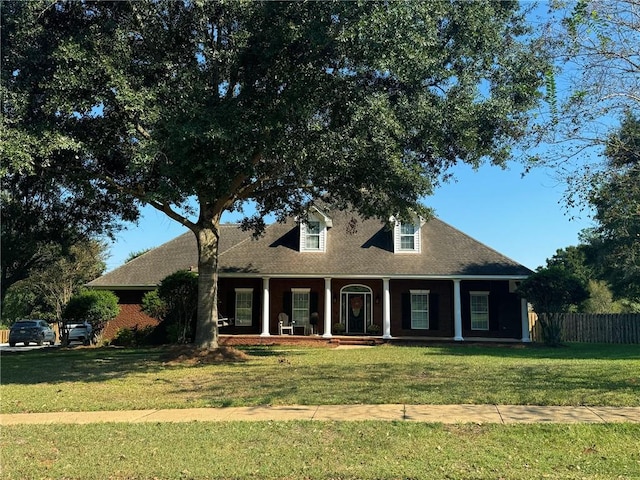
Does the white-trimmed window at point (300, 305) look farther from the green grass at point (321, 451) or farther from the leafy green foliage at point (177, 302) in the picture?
the green grass at point (321, 451)

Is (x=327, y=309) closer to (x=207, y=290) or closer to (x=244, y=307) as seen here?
(x=244, y=307)

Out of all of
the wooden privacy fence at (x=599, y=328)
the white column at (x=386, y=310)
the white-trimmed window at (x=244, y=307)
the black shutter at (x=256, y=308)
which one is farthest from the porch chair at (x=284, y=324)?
the wooden privacy fence at (x=599, y=328)

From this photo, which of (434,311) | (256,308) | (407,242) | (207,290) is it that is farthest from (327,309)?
(207,290)

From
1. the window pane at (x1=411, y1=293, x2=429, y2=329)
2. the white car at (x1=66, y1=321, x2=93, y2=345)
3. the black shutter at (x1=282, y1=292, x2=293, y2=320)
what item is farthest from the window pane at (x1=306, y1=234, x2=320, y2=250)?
the white car at (x1=66, y1=321, x2=93, y2=345)

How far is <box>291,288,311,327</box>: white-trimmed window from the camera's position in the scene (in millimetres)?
25953

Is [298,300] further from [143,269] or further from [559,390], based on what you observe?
[559,390]

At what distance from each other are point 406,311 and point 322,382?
48.4 ft

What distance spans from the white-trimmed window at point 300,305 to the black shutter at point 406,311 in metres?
4.41

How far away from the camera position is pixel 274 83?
1252 cm

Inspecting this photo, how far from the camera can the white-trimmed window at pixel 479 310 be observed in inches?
996

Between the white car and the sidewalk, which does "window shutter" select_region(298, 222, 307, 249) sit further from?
the sidewalk

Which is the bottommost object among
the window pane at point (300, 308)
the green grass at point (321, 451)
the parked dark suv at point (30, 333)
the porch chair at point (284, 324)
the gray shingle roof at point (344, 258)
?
the parked dark suv at point (30, 333)

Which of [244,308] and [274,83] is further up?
[274,83]

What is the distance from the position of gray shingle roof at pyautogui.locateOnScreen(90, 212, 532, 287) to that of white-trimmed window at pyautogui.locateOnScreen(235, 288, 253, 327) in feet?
5.20
